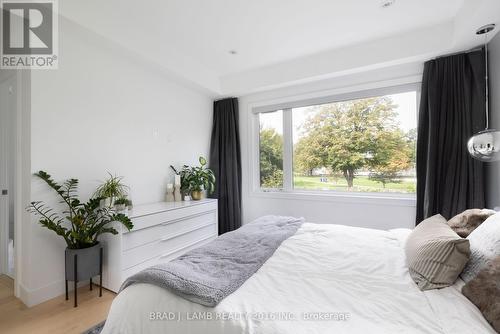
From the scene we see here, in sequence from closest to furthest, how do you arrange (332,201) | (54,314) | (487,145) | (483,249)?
(483,249), (487,145), (54,314), (332,201)

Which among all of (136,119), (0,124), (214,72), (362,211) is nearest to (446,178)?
(362,211)

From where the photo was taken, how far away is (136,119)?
2766 mm

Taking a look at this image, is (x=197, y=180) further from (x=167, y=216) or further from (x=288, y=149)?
(x=288, y=149)

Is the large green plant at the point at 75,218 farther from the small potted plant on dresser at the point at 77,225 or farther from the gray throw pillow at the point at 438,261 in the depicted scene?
the gray throw pillow at the point at 438,261

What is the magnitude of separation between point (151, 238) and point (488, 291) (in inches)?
96.4

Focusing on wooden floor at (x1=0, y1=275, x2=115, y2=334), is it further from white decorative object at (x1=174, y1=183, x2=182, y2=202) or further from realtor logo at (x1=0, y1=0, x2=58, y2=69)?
realtor logo at (x1=0, y1=0, x2=58, y2=69)

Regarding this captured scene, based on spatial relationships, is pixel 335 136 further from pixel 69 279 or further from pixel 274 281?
pixel 69 279

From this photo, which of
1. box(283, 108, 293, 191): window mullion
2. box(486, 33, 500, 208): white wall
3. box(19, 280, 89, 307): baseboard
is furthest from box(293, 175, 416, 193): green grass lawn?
box(19, 280, 89, 307): baseboard

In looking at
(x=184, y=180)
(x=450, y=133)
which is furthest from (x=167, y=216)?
(x=450, y=133)

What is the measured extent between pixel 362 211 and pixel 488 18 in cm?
214

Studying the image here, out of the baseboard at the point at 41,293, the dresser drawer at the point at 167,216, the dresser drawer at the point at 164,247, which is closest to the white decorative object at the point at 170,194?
the dresser drawer at the point at 167,216

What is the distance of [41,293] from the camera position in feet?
6.57

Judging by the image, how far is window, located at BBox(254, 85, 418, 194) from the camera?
2.87 m

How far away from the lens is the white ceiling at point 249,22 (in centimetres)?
206
